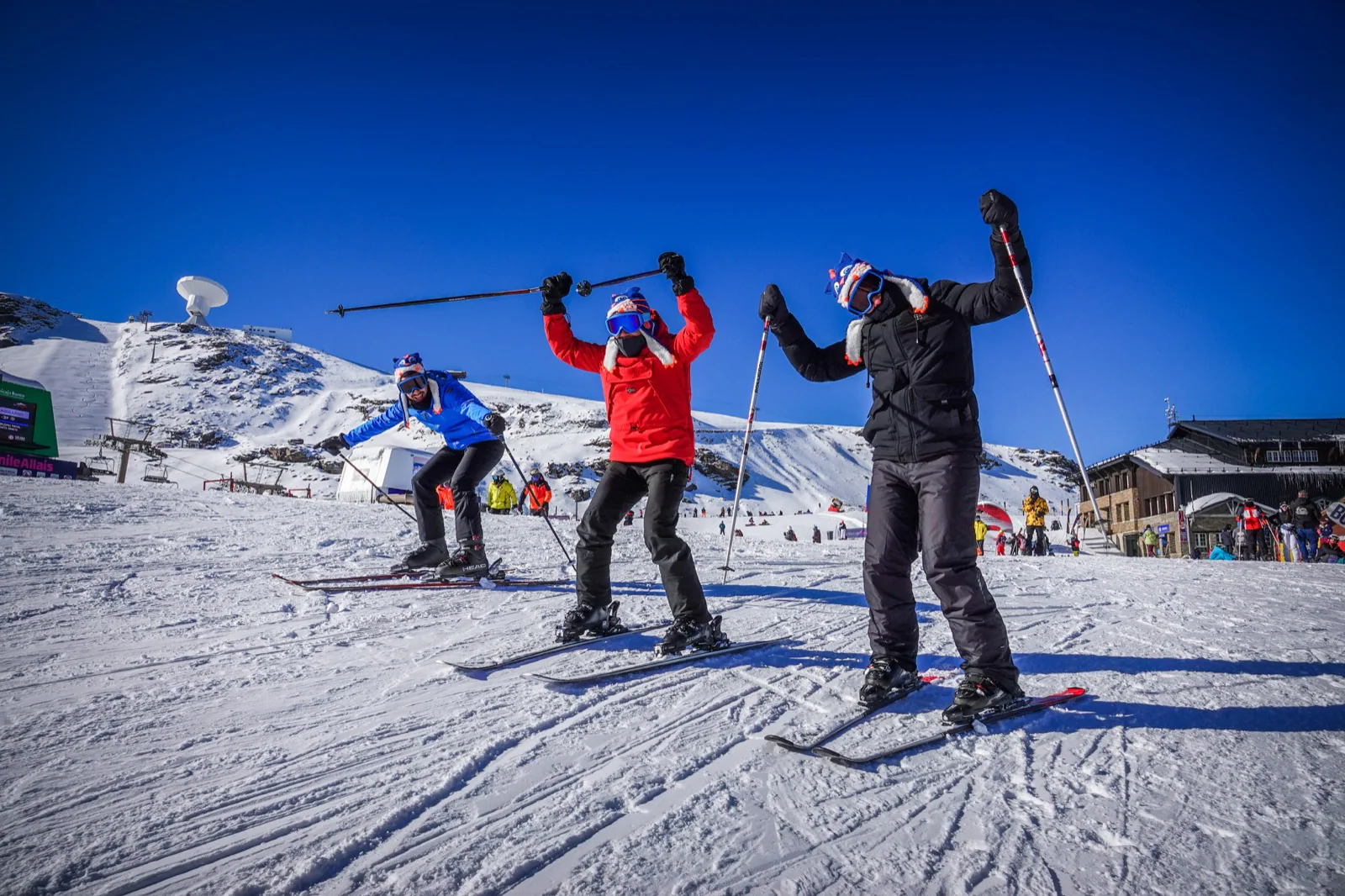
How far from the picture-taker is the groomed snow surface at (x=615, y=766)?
1465 millimetres

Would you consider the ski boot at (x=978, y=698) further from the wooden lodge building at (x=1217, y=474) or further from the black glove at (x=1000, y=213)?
the wooden lodge building at (x=1217, y=474)

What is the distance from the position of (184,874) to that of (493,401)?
91088mm

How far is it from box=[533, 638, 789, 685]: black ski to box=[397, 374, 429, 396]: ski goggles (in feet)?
11.9

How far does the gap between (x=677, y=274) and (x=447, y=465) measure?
10.8ft

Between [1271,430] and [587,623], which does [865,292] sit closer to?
[587,623]

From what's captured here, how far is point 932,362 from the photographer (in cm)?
280

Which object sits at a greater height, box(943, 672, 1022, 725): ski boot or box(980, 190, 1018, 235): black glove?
box(980, 190, 1018, 235): black glove

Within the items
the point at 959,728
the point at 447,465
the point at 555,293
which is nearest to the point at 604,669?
the point at 959,728

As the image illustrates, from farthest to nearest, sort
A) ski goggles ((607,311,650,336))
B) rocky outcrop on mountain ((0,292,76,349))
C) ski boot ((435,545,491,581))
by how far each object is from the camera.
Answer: rocky outcrop on mountain ((0,292,76,349)) → ski boot ((435,545,491,581)) → ski goggles ((607,311,650,336))

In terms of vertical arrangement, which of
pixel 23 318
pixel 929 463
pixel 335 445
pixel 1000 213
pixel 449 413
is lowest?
pixel 929 463

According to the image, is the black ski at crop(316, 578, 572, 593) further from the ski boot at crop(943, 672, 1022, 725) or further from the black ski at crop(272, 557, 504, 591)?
the ski boot at crop(943, 672, 1022, 725)

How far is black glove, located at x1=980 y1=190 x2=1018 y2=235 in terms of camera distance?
2811mm

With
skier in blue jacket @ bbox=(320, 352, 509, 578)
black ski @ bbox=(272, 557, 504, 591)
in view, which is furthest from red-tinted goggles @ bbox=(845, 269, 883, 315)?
black ski @ bbox=(272, 557, 504, 591)

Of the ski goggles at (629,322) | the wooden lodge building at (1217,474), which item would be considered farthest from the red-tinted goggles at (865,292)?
the wooden lodge building at (1217,474)
